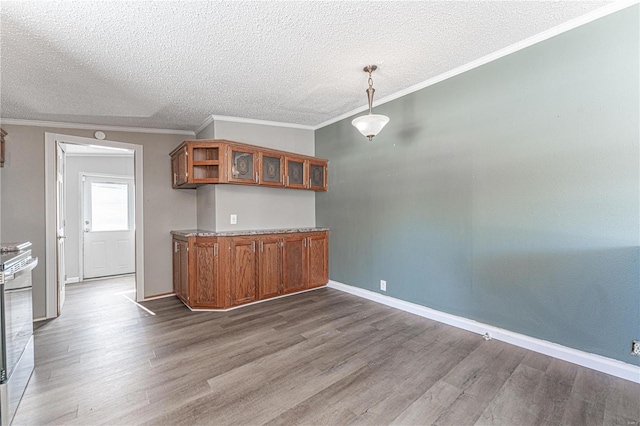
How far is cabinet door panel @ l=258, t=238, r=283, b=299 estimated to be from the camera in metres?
3.58

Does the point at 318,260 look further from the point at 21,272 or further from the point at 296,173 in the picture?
the point at 21,272

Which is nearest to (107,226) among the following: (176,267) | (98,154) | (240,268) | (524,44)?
(98,154)

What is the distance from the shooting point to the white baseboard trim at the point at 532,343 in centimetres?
191

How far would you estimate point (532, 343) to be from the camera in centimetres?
228

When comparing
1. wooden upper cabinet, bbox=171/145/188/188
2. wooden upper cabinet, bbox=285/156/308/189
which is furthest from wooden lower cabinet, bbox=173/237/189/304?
wooden upper cabinet, bbox=285/156/308/189

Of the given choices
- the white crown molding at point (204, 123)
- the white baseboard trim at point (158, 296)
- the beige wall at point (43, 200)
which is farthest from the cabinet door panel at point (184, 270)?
the white crown molding at point (204, 123)

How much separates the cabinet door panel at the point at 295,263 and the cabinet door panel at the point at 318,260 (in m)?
0.11

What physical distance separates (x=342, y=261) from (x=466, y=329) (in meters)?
1.83

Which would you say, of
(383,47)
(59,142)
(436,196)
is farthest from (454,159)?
(59,142)

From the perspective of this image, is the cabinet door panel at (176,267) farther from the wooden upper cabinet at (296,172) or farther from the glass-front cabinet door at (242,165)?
the wooden upper cabinet at (296,172)

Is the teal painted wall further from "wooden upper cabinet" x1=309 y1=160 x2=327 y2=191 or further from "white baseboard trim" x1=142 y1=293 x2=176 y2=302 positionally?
"white baseboard trim" x1=142 y1=293 x2=176 y2=302

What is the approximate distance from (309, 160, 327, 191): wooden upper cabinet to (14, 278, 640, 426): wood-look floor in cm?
199

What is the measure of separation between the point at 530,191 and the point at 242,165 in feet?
10.1

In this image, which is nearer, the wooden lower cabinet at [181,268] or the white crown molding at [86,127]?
the white crown molding at [86,127]
